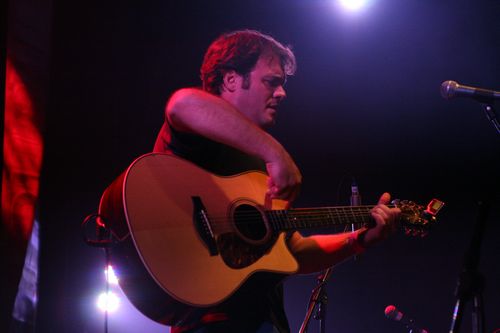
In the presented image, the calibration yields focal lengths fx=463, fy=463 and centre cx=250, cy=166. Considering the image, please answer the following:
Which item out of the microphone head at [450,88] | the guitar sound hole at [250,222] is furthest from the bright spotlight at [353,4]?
the guitar sound hole at [250,222]

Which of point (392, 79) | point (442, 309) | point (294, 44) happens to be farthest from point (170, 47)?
point (442, 309)

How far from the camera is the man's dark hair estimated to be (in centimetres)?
242

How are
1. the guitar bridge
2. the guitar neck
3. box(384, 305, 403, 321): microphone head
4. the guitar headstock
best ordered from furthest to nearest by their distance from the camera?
1. box(384, 305, 403, 321): microphone head
2. the guitar headstock
3. the guitar neck
4. the guitar bridge

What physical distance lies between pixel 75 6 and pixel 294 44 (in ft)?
6.56

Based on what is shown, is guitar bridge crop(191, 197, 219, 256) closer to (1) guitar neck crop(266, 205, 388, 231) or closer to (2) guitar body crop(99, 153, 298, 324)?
(2) guitar body crop(99, 153, 298, 324)

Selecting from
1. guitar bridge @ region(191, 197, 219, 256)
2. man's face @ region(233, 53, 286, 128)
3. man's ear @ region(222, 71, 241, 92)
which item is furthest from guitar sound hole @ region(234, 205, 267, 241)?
man's ear @ region(222, 71, 241, 92)

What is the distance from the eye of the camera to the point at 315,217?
7.26 feet

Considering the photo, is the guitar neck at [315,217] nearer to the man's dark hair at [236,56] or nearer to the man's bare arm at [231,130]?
the man's bare arm at [231,130]

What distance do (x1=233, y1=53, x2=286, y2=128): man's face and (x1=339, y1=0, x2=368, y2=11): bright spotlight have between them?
2403 mm

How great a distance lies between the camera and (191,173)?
1.87 metres

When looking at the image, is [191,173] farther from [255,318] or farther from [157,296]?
[255,318]

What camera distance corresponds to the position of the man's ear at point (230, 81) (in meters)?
2.38

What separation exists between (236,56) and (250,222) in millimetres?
956

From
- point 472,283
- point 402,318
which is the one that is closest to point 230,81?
point 472,283
